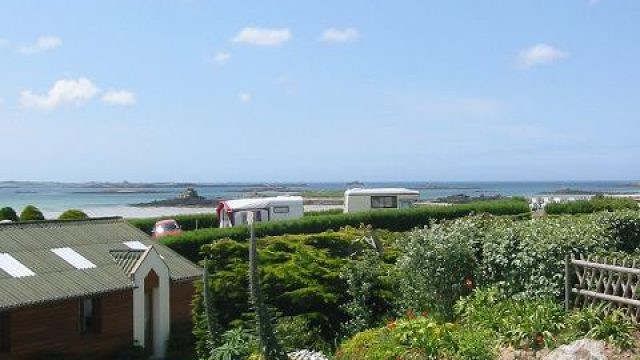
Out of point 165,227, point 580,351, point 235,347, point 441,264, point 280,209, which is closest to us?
point 580,351

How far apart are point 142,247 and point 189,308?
235cm

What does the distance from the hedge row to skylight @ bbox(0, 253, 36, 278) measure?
8.01m

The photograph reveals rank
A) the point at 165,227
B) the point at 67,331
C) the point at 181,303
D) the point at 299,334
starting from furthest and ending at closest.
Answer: the point at 165,227, the point at 181,303, the point at 67,331, the point at 299,334

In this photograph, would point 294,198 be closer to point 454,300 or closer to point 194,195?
point 454,300

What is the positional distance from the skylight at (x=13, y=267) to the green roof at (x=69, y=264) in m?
0.14

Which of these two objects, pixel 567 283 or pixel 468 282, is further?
pixel 468 282

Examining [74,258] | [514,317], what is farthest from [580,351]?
[74,258]

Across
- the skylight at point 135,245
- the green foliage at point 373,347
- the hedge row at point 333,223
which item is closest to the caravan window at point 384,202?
the hedge row at point 333,223

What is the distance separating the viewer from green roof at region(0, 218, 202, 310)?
55.7 ft

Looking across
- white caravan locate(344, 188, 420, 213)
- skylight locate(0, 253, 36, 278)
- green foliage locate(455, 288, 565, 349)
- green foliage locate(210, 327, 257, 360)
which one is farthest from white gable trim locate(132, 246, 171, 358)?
white caravan locate(344, 188, 420, 213)

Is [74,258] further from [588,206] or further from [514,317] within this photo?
[588,206]

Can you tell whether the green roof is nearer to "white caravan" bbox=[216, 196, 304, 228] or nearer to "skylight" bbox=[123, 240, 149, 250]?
"skylight" bbox=[123, 240, 149, 250]

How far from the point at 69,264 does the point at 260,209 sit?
20.5 meters

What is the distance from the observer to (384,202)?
4497cm
